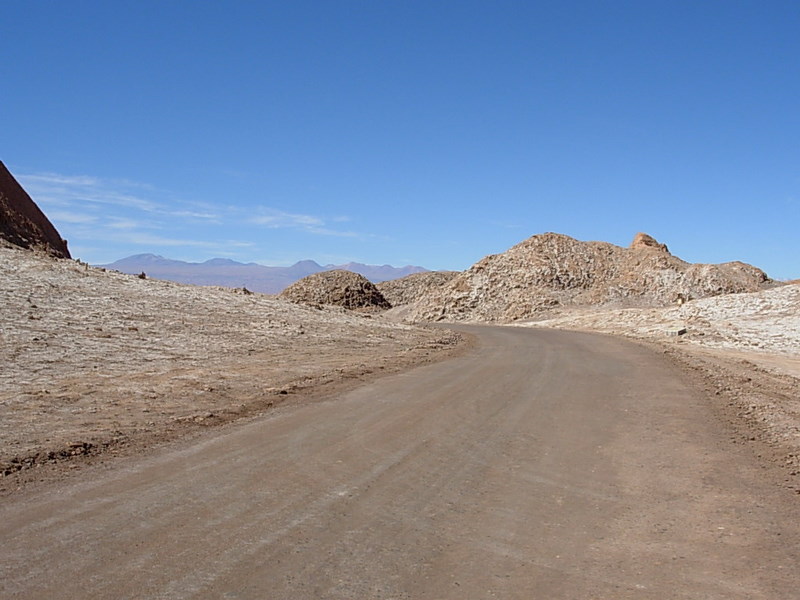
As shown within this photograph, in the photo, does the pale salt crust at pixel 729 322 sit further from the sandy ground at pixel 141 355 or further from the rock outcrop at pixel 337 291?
the rock outcrop at pixel 337 291

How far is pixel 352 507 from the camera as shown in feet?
21.2

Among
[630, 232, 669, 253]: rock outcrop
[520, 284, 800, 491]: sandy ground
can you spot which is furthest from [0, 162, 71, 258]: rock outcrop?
[630, 232, 669, 253]: rock outcrop

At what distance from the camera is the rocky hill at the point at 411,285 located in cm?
8869

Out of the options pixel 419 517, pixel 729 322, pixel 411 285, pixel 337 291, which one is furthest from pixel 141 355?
pixel 411 285

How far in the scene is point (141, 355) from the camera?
1745 cm

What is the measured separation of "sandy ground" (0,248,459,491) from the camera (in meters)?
9.87

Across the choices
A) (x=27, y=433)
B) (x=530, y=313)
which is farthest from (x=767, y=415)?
(x=530, y=313)

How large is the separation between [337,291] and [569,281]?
23.1 m

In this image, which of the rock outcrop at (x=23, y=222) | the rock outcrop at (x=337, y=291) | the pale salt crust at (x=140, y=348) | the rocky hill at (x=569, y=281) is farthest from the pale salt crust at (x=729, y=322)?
the rock outcrop at (x=23, y=222)

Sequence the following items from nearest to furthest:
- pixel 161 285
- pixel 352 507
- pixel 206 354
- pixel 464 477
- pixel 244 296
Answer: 1. pixel 352 507
2. pixel 464 477
3. pixel 206 354
4. pixel 161 285
5. pixel 244 296

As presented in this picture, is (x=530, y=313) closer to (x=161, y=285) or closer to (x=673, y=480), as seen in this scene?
(x=161, y=285)

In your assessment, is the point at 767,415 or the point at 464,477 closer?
the point at 464,477

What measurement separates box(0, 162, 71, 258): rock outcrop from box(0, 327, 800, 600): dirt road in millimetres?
29323

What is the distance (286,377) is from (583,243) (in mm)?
56777
